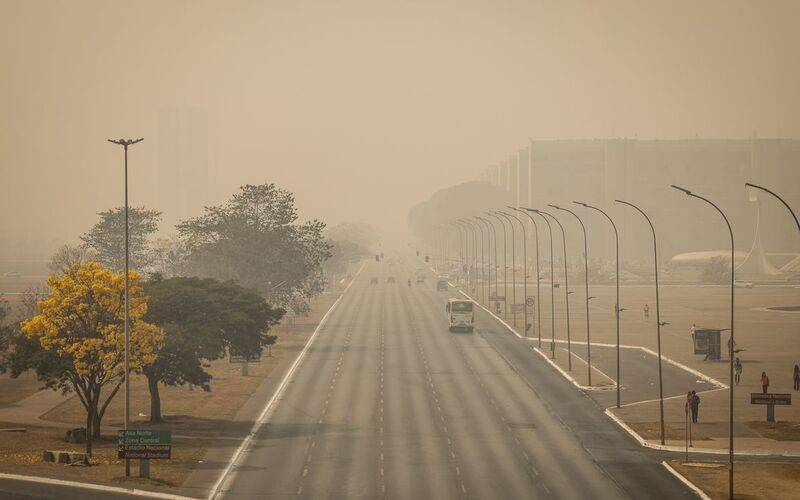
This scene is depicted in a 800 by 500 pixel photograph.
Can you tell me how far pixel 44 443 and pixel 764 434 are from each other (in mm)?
37425

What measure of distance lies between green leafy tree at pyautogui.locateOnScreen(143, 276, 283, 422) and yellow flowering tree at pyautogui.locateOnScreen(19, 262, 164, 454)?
5.12 meters

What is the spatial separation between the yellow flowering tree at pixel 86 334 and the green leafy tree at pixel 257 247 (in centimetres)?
6696

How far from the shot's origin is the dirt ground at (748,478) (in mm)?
48938

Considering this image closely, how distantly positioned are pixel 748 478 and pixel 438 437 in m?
17.0

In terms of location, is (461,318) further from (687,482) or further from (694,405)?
(687,482)

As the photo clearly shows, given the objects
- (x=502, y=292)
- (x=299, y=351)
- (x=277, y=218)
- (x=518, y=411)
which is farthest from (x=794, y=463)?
(x=502, y=292)

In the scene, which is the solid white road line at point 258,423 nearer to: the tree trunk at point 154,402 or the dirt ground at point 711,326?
the tree trunk at point 154,402

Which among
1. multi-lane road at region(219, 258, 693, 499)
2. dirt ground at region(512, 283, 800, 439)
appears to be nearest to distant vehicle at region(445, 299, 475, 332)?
dirt ground at region(512, 283, 800, 439)

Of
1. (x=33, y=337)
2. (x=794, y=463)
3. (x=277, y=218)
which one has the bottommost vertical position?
(x=794, y=463)

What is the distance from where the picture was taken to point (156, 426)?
67.1m

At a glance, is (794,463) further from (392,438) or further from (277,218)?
(277,218)

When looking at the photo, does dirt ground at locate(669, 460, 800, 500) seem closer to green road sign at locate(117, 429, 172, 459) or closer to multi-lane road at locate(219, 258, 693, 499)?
multi-lane road at locate(219, 258, 693, 499)

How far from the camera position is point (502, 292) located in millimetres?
195625

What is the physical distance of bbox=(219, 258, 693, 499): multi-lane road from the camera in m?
50.7
